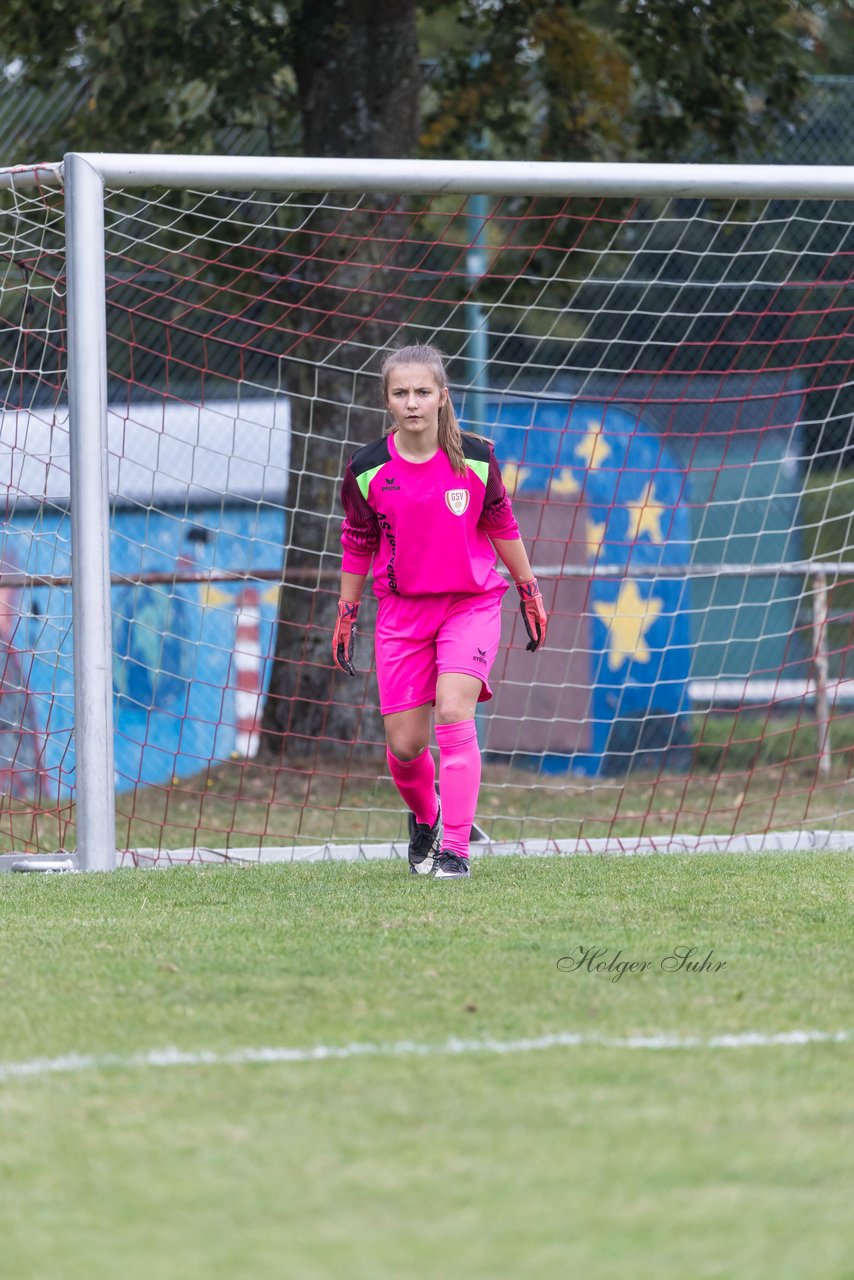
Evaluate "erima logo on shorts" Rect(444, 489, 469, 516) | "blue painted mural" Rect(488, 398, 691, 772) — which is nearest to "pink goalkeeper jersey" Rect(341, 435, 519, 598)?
"erima logo on shorts" Rect(444, 489, 469, 516)

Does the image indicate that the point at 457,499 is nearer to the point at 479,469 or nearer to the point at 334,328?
the point at 479,469

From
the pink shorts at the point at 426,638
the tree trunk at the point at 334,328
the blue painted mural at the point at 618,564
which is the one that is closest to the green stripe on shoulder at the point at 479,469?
the pink shorts at the point at 426,638

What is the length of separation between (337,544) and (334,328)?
45.6 inches

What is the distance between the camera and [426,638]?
4820mm

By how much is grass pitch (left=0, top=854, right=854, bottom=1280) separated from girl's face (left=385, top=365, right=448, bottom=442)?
138 cm

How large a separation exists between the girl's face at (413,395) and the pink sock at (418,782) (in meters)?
0.96

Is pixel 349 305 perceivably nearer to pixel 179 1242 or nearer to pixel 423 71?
pixel 423 71

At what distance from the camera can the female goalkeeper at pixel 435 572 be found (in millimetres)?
4719

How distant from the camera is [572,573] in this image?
8.74m

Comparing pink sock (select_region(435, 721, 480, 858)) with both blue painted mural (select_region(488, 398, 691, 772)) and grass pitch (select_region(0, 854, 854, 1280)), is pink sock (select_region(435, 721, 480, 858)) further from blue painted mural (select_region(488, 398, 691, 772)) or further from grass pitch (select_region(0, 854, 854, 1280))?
blue painted mural (select_region(488, 398, 691, 772))

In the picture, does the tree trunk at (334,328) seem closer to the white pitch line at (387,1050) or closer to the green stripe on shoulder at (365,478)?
the green stripe on shoulder at (365,478)

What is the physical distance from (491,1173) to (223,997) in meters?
1.13

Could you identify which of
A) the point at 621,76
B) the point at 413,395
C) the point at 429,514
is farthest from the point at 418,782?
the point at 621,76

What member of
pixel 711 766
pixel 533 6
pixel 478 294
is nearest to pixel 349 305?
pixel 478 294
